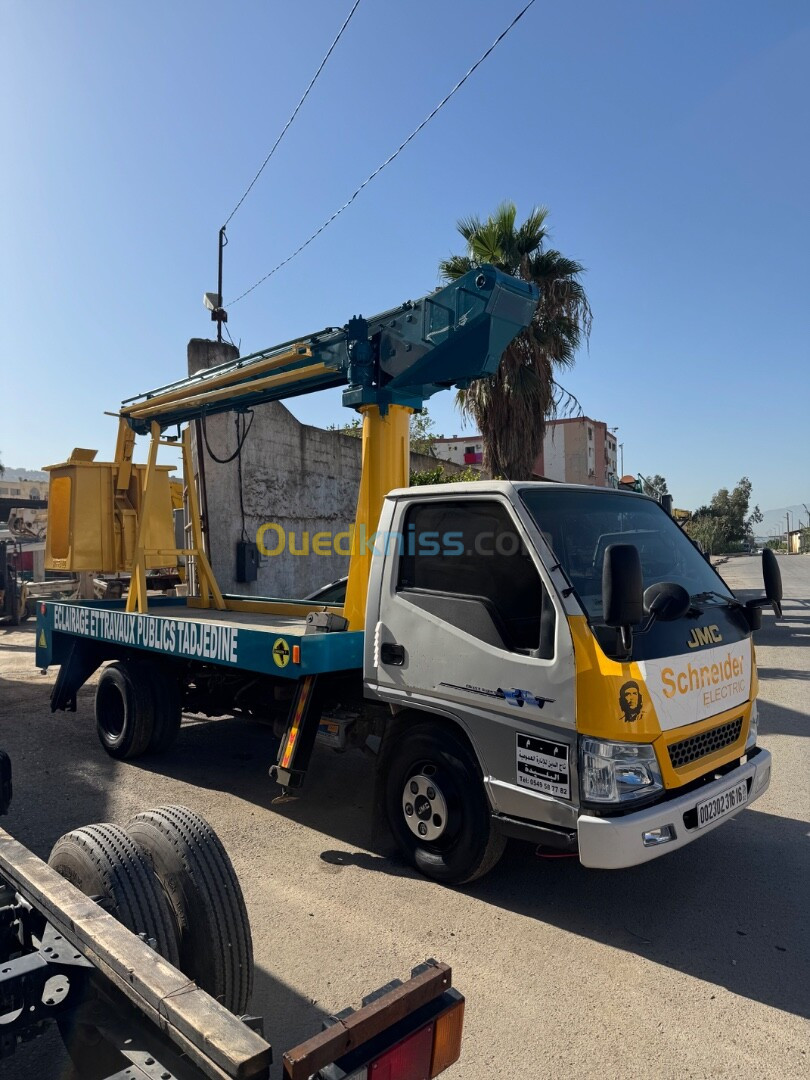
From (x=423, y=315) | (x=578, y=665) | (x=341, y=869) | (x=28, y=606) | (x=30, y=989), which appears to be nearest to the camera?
(x=30, y=989)

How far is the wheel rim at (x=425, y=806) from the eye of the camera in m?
3.88

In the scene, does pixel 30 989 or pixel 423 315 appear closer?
pixel 30 989

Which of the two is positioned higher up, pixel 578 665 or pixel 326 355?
pixel 326 355

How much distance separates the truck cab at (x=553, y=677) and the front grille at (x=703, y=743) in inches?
0.4

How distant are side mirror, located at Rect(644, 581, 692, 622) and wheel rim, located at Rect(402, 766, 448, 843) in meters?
1.46

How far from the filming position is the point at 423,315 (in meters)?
4.76

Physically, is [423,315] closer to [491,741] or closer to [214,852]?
[491,741]

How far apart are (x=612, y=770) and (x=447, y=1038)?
1695 millimetres

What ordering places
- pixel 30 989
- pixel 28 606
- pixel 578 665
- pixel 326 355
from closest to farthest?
pixel 30 989
pixel 578 665
pixel 326 355
pixel 28 606

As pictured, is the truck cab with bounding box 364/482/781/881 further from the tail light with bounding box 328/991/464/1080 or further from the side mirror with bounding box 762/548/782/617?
the tail light with bounding box 328/991/464/1080

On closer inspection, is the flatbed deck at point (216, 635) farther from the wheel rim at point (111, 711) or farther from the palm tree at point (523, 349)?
the palm tree at point (523, 349)

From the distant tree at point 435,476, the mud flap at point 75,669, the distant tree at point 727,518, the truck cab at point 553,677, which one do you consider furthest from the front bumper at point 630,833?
the distant tree at point 727,518

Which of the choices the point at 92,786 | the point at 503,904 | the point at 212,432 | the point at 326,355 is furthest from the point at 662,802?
the point at 212,432

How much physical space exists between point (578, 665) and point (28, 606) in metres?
18.1
